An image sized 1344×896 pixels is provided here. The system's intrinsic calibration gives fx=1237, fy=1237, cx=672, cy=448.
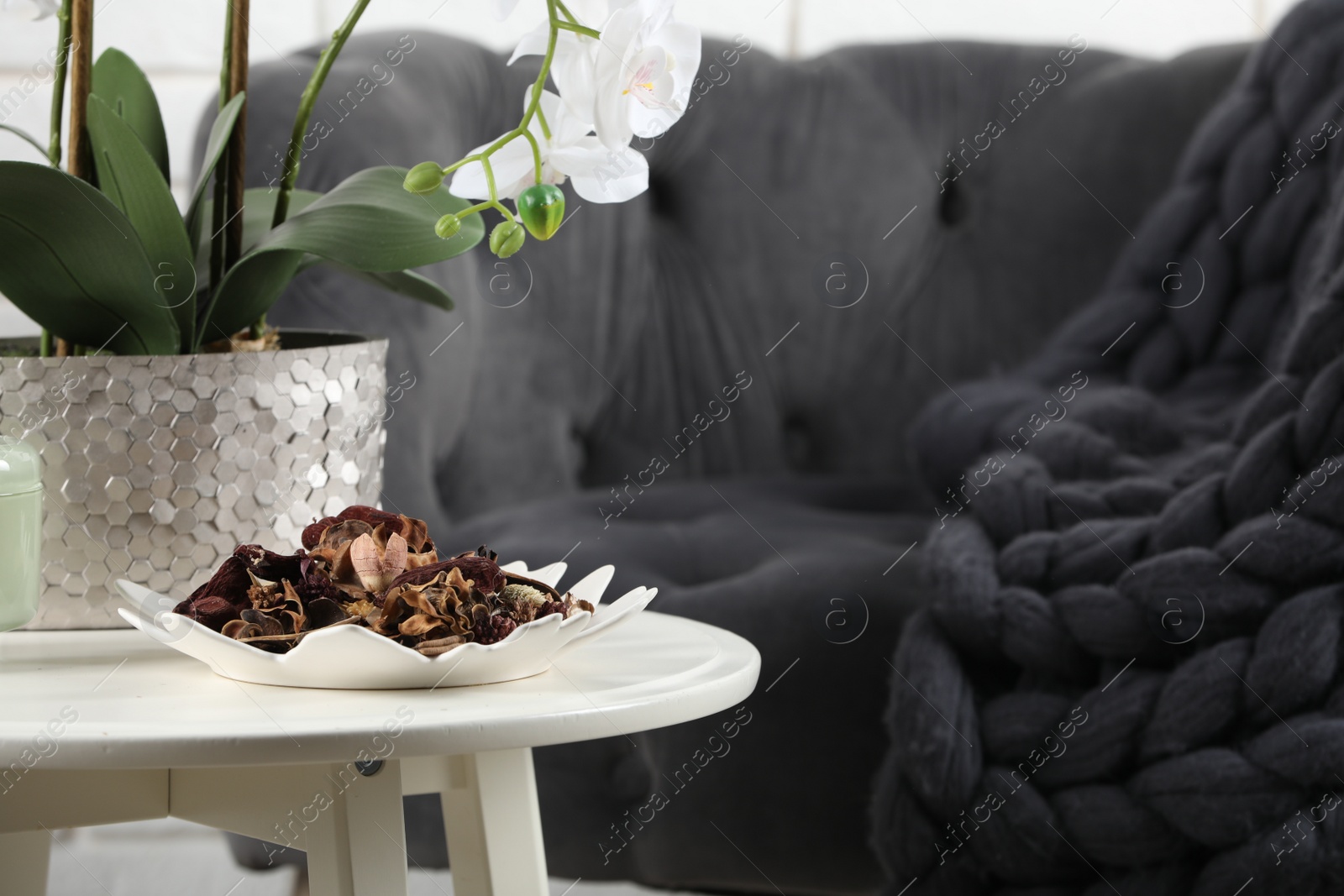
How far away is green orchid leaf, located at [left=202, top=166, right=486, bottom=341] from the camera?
52 centimetres

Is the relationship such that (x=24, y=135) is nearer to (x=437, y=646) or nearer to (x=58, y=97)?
(x=58, y=97)

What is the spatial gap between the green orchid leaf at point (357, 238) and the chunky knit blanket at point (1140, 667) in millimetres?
407

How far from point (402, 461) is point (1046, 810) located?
0.52 meters

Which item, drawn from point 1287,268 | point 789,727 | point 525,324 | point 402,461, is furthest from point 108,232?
point 1287,268

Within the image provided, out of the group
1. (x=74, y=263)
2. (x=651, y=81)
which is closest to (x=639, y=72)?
(x=651, y=81)

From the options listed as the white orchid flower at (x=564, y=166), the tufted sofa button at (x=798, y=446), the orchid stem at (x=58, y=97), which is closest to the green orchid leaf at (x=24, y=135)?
the orchid stem at (x=58, y=97)

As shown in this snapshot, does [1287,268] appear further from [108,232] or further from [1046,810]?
[108,232]

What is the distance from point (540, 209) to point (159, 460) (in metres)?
0.21

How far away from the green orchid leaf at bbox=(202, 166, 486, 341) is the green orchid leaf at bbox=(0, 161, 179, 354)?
0.11 feet

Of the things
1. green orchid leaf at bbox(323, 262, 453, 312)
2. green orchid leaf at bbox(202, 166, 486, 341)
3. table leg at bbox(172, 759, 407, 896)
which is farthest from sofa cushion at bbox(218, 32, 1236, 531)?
table leg at bbox(172, 759, 407, 896)

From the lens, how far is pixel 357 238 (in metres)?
0.52

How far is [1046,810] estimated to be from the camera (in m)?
0.71

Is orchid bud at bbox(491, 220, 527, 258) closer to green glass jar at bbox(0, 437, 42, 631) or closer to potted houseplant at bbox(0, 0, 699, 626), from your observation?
potted houseplant at bbox(0, 0, 699, 626)

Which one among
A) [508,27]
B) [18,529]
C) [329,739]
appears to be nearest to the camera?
[329,739]
